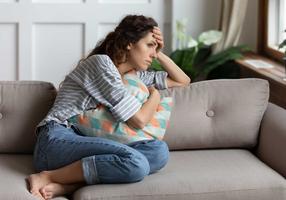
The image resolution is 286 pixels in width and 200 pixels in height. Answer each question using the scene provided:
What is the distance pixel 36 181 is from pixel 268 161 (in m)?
0.94

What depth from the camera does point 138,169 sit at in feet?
7.53

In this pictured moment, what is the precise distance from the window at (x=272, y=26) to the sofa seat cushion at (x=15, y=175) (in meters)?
1.76

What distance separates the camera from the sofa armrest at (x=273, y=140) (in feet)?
8.32

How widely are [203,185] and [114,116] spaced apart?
1.40 ft

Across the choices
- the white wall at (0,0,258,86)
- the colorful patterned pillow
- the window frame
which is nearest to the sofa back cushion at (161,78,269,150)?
the colorful patterned pillow

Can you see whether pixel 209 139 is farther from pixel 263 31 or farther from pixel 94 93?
pixel 263 31

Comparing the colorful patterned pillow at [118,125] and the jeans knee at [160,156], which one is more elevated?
the colorful patterned pillow at [118,125]


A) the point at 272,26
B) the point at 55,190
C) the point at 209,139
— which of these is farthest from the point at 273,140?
the point at 272,26

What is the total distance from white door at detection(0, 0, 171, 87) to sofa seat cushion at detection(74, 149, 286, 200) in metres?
1.64

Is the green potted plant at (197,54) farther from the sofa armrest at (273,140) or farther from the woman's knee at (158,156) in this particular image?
the woman's knee at (158,156)

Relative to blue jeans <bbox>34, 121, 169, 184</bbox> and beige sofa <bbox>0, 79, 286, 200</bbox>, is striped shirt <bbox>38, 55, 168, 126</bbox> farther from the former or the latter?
beige sofa <bbox>0, 79, 286, 200</bbox>

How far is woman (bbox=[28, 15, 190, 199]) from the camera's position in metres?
2.30

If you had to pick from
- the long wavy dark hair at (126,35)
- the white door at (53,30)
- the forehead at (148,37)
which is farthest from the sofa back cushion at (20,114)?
the white door at (53,30)

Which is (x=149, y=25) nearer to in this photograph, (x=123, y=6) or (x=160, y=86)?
(x=160, y=86)
